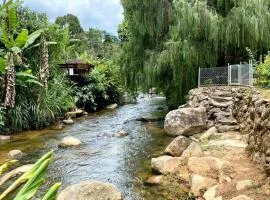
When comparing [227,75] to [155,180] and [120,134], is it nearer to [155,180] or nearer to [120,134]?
[120,134]

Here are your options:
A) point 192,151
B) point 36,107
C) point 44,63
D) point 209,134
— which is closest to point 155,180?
point 192,151

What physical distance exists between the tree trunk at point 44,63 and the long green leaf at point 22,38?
2031mm

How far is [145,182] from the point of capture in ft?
26.8

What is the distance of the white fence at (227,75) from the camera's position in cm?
1279

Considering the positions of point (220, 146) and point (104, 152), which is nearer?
point (220, 146)

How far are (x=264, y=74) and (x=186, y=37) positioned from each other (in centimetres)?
466

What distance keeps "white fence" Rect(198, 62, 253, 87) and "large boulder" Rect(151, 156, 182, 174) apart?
475cm

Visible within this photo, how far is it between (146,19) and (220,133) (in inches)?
285

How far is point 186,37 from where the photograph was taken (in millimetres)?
15117

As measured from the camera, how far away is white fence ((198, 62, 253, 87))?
1279 centimetres

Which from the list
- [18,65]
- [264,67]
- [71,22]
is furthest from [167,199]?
[71,22]

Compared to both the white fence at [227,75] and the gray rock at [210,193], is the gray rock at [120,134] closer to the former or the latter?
the white fence at [227,75]

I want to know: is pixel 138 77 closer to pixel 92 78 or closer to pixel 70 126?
pixel 70 126

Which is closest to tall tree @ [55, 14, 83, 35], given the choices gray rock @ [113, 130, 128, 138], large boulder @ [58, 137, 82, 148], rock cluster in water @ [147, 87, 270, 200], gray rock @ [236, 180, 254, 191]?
gray rock @ [113, 130, 128, 138]
